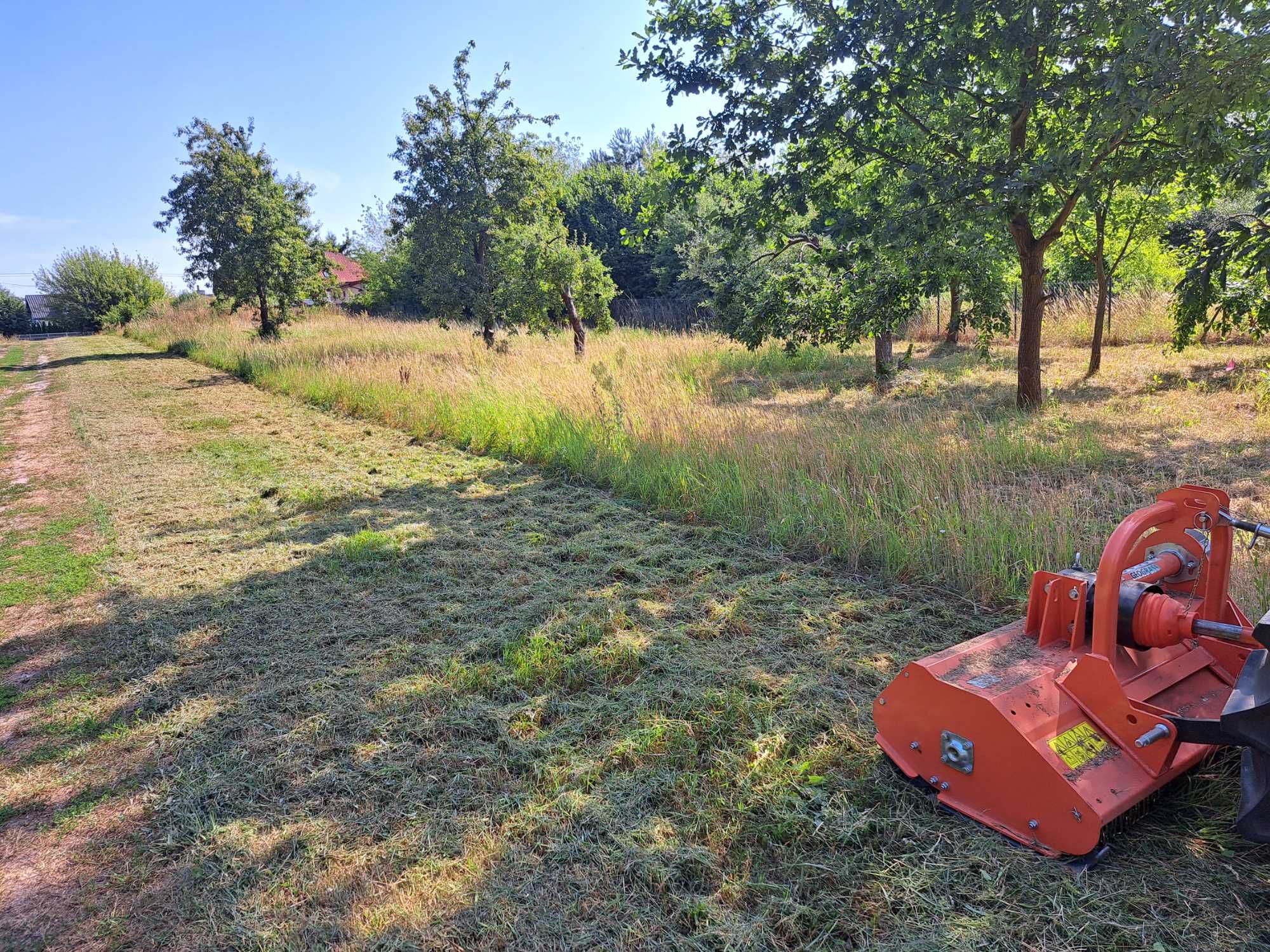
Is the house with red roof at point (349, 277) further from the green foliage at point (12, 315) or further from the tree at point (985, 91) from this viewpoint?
the tree at point (985, 91)

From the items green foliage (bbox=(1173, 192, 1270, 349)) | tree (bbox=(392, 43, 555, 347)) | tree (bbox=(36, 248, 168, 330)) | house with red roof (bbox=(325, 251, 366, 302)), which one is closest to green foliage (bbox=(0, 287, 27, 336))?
tree (bbox=(36, 248, 168, 330))

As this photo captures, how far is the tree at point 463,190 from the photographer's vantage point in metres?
15.1

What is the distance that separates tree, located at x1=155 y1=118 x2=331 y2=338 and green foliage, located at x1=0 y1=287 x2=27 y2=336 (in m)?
43.9

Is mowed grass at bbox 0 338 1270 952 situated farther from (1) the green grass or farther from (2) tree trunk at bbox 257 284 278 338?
(2) tree trunk at bbox 257 284 278 338

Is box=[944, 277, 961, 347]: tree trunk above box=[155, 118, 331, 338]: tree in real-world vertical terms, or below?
below

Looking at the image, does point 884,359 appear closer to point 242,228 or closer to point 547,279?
point 547,279

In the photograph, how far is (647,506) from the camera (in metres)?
6.06

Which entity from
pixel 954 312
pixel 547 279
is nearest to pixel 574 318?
pixel 547 279

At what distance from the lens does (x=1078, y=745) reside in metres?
2.08

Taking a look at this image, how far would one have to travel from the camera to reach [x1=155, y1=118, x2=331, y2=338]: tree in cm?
1928

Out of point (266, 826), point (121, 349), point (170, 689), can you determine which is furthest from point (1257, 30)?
point (121, 349)

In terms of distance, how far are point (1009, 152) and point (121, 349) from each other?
96.6 feet

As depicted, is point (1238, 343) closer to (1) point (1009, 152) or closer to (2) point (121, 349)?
(1) point (1009, 152)

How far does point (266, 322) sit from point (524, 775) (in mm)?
21206
